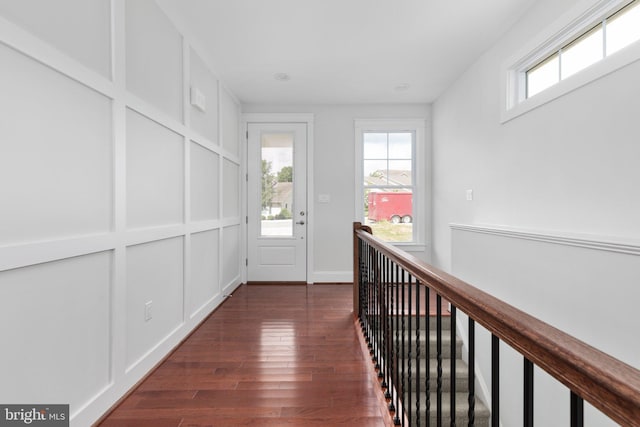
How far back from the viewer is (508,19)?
8.52 feet

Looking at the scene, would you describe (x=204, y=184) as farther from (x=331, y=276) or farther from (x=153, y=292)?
(x=331, y=276)

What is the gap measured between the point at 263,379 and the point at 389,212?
3.15 metres

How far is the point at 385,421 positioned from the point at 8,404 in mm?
1583

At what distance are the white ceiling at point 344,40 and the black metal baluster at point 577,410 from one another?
2.56 metres

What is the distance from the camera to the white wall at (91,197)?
1.24 meters

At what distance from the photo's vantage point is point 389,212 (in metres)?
4.71

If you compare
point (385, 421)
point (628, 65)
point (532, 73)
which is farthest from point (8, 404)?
point (532, 73)

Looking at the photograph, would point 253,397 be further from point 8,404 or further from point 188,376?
point 8,404

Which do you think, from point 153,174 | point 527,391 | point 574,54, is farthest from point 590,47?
point 153,174

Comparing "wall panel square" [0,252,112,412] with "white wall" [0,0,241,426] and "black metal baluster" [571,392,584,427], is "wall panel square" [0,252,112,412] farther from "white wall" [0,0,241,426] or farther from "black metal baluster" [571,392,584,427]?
"black metal baluster" [571,392,584,427]

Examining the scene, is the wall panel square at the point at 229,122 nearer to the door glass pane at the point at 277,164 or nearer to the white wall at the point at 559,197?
the door glass pane at the point at 277,164

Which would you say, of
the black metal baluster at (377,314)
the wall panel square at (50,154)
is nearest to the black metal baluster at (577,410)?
the black metal baluster at (377,314)

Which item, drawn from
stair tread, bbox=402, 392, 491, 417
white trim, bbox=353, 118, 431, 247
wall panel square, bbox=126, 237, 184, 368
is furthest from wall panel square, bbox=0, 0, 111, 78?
white trim, bbox=353, 118, 431, 247

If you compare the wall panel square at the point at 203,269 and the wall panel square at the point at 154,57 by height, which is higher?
the wall panel square at the point at 154,57
